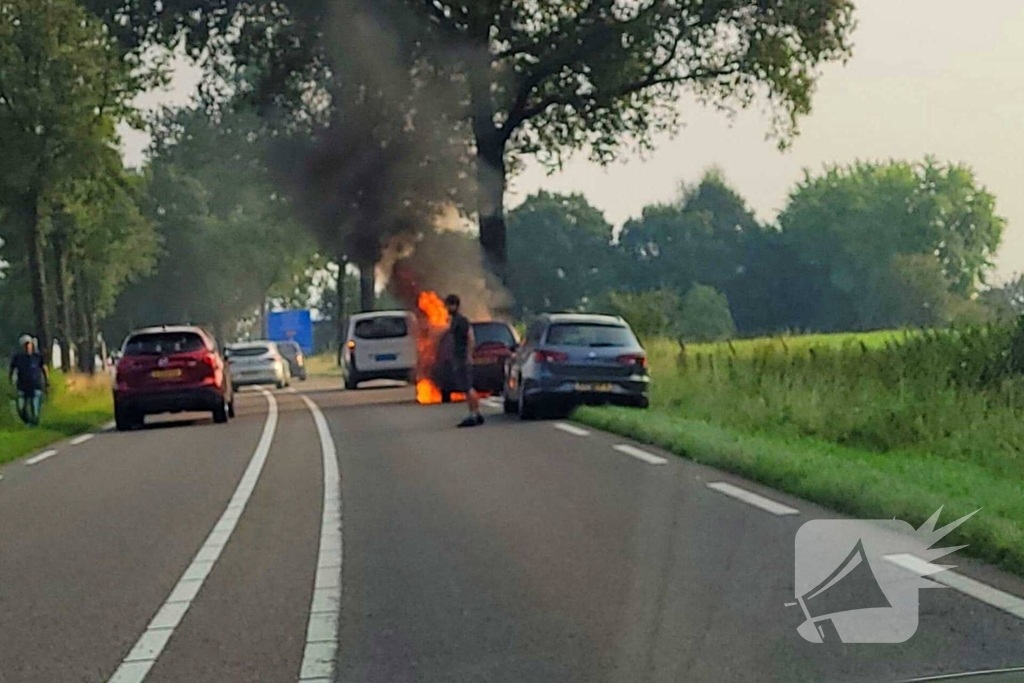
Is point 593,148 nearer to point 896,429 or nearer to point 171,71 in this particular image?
point 171,71

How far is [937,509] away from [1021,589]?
258 centimetres

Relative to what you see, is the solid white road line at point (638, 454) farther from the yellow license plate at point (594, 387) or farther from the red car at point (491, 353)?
the red car at point (491, 353)

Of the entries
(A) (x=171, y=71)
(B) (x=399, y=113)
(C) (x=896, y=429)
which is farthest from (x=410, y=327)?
(C) (x=896, y=429)

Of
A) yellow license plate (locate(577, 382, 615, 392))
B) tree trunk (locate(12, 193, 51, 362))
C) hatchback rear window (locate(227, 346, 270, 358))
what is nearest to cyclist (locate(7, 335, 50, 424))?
yellow license plate (locate(577, 382, 615, 392))

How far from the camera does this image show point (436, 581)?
892cm

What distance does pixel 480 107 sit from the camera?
122 ft

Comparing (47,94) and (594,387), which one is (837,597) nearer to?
(594,387)

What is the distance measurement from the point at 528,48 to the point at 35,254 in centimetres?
1302

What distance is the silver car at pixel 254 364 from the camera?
151ft

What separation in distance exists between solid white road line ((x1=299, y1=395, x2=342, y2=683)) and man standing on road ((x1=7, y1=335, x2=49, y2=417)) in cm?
1382

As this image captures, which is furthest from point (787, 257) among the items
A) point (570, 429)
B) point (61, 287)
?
point (570, 429)

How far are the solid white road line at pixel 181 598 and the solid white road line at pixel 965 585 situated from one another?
398 cm
